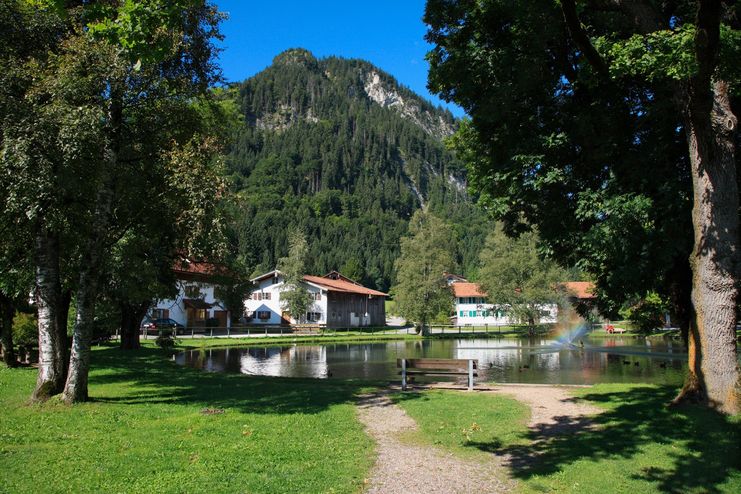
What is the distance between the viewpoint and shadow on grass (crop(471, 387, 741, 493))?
6.52 metres

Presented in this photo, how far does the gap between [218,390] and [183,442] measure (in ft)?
21.0

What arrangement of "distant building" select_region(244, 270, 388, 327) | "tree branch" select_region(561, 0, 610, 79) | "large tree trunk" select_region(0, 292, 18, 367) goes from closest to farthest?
"tree branch" select_region(561, 0, 610, 79)
"large tree trunk" select_region(0, 292, 18, 367)
"distant building" select_region(244, 270, 388, 327)

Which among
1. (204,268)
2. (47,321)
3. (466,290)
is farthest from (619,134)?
(466,290)

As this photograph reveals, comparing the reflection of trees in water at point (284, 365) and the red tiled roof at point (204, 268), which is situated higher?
the red tiled roof at point (204, 268)

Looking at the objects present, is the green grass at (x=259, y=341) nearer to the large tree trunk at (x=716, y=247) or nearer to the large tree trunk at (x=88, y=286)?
the large tree trunk at (x=88, y=286)

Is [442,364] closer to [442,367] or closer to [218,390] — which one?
[442,367]

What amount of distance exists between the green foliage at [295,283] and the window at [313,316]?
3857 mm

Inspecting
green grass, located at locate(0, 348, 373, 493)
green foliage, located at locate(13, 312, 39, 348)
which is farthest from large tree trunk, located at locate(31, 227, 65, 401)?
green foliage, located at locate(13, 312, 39, 348)

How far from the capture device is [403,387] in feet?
48.5

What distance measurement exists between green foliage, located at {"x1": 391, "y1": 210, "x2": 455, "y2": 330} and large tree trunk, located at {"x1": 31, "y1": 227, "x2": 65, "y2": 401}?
49.7 m

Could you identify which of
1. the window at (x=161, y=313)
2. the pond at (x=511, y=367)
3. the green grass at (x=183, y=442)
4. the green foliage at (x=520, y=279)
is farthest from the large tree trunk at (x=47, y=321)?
the window at (x=161, y=313)

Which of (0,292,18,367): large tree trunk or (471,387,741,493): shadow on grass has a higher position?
(0,292,18,367): large tree trunk

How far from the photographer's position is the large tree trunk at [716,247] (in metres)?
9.41

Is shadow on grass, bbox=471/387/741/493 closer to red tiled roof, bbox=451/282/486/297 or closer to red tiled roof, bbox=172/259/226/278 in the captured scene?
red tiled roof, bbox=172/259/226/278
